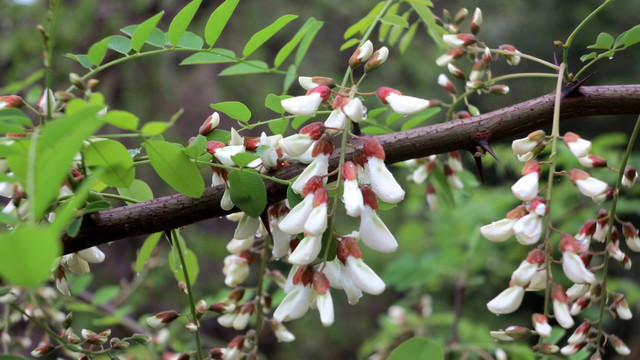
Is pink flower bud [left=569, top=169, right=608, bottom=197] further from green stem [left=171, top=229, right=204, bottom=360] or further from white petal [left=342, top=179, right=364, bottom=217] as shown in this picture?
green stem [left=171, top=229, right=204, bottom=360]

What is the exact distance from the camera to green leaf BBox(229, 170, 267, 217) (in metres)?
0.68

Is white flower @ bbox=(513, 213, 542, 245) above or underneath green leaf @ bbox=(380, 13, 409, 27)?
underneath

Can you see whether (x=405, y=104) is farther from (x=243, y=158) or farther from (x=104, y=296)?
(x=104, y=296)

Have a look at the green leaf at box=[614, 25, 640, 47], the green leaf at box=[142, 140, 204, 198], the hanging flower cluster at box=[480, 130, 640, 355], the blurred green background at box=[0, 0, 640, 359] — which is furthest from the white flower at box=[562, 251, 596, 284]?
the blurred green background at box=[0, 0, 640, 359]

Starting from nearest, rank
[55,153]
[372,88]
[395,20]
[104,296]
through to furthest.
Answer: [55,153]
[395,20]
[104,296]
[372,88]

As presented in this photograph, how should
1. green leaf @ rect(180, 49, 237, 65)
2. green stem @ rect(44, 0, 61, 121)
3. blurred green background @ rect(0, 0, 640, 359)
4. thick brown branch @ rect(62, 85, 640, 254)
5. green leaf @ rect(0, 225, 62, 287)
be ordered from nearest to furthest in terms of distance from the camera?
1. green leaf @ rect(0, 225, 62, 287)
2. green stem @ rect(44, 0, 61, 121)
3. thick brown branch @ rect(62, 85, 640, 254)
4. green leaf @ rect(180, 49, 237, 65)
5. blurred green background @ rect(0, 0, 640, 359)

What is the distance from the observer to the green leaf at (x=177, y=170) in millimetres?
685

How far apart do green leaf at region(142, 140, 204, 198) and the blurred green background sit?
3.02ft

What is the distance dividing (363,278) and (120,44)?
1.67 ft

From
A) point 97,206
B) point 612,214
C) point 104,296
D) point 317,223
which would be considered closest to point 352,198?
point 317,223

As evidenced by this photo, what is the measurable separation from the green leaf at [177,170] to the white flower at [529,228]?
0.37 meters

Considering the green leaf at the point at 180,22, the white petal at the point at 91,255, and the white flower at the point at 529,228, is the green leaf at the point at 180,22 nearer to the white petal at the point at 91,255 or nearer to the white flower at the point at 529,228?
the white petal at the point at 91,255

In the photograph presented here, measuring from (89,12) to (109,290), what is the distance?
2.43 metres

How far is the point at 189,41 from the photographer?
908mm
